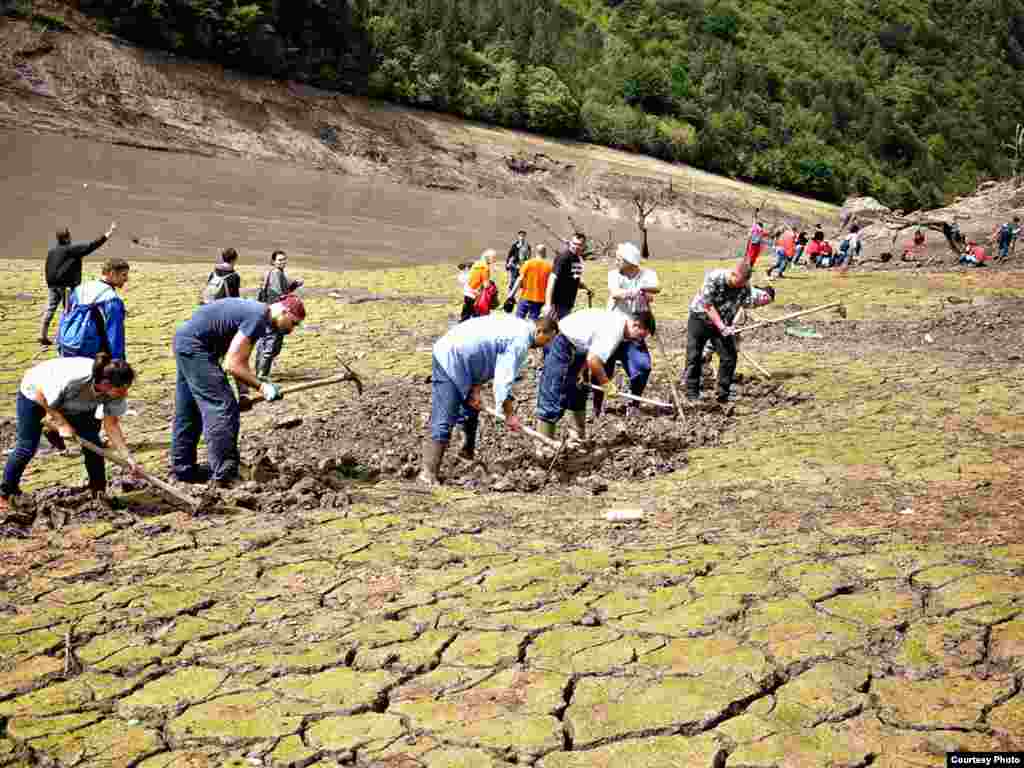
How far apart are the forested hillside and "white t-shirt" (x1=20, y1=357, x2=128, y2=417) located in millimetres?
40901

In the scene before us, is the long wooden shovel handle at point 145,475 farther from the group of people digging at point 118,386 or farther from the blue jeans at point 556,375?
the blue jeans at point 556,375

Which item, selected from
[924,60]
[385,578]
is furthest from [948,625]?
[924,60]

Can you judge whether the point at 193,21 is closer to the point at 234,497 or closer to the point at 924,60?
the point at 234,497

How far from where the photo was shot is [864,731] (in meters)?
4.06

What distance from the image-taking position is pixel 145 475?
256 inches

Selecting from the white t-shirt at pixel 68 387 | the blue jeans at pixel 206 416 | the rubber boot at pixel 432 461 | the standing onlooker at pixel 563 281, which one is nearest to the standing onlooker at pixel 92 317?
the blue jeans at pixel 206 416

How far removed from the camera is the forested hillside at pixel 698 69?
49.8m

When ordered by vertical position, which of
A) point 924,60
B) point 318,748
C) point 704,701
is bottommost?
point 318,748

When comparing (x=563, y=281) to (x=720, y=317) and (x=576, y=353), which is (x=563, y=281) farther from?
(x=576, y=353)

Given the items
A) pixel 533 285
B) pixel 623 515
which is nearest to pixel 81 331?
pixel 623 515

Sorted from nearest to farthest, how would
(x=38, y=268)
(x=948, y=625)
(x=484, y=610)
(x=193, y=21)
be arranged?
1. (x=948, y=625)
2. (x=484, y=610)
3. (x=38, y=268)
4. (x=193, y=21)

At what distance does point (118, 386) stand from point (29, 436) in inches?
31.9

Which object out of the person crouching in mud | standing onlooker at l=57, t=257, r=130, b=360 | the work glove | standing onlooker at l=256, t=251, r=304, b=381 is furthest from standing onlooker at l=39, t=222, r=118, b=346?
the person crouching in mud

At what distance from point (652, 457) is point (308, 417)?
356 centimetres
